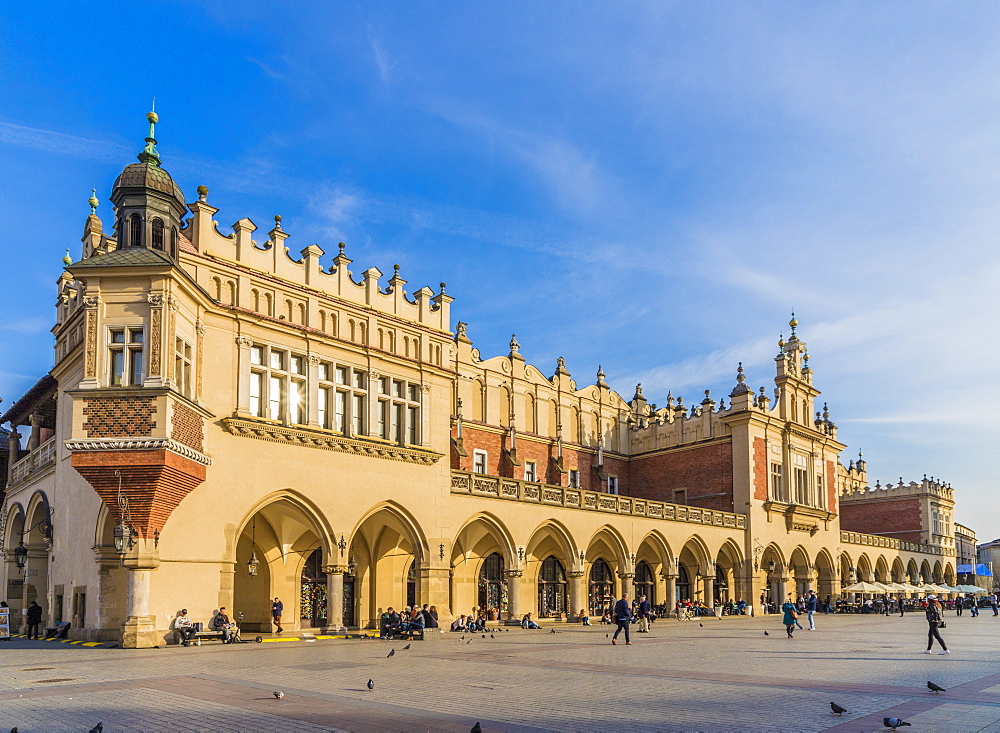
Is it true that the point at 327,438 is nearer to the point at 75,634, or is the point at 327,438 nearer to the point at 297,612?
the point at 297,612

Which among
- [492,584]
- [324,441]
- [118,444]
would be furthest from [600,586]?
[118,444]

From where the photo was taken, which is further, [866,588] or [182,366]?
[866,588]

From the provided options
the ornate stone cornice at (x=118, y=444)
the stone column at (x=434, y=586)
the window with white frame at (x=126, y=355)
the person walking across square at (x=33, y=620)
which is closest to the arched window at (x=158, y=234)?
the window with white frame at (x=126, y=355)

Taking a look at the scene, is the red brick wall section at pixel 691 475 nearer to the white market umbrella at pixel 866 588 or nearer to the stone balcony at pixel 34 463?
the white market umbrella at pixel 866 588

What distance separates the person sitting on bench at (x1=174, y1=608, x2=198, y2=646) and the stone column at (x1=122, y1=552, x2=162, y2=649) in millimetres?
582

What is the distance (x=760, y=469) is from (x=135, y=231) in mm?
37998

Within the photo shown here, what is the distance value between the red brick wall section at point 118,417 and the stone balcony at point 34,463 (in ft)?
31.0

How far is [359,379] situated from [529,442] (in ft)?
54.2

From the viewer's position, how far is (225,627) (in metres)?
26.4

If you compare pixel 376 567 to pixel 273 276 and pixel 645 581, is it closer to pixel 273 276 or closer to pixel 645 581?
pixel 273 276

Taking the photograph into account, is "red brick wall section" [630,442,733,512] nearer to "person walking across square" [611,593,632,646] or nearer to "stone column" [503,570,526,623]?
"stone column" [503,570,526,623]

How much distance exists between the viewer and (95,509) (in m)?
27.5

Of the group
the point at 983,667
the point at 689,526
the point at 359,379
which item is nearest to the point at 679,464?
the point at 689,526

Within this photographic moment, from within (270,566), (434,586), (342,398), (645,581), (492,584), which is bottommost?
(645,581)
